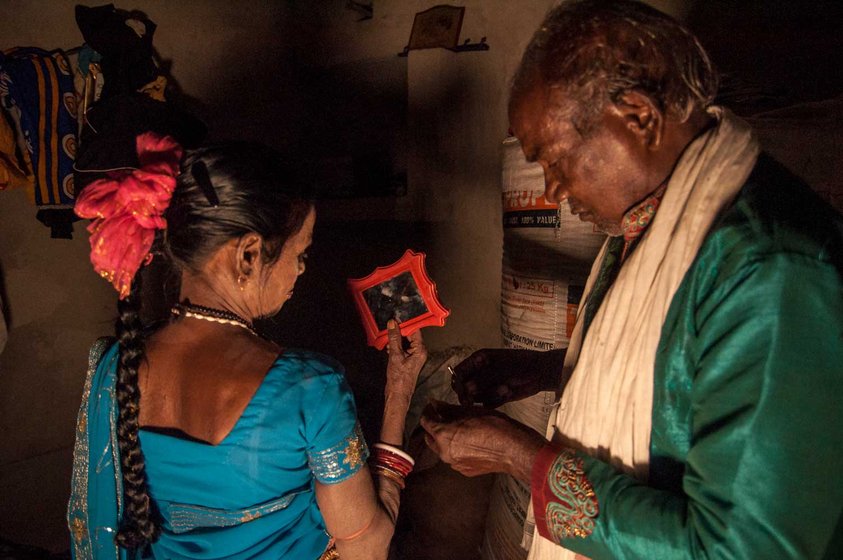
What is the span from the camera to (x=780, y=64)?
2252 millimetres

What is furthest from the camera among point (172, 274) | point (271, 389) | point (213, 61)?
point (213, 61)

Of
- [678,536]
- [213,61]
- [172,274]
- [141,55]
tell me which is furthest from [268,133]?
[678,536]

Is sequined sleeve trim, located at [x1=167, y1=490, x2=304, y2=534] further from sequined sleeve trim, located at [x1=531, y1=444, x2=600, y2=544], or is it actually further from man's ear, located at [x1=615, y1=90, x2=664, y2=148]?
man's ear, located at [x1=615, y1=90, x2=664, y2=148]

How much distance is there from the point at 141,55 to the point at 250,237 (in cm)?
193

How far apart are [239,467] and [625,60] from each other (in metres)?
1.25

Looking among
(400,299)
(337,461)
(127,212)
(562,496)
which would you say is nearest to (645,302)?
(562,496)

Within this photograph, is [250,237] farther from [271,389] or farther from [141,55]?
[141,55]

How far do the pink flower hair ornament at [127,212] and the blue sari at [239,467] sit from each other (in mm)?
303

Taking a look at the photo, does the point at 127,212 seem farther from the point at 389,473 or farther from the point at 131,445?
the point at 389,473

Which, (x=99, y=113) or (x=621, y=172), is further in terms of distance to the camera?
(x=99, y=113)

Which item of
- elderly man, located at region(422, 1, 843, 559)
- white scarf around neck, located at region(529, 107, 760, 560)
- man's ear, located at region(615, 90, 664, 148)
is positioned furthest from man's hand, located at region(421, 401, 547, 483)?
man's ear, located at region(615, 90, 664, 148)

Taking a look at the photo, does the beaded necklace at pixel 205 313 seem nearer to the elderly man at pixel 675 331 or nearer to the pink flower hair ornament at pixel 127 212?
the pink flower hair ornament at pixel 127 212

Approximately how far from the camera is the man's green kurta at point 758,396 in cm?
73

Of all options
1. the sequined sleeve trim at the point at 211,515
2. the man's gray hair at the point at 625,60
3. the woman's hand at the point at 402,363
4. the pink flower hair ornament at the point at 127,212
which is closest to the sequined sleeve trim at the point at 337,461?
the sequined sleeve trim at the point at 211,515
